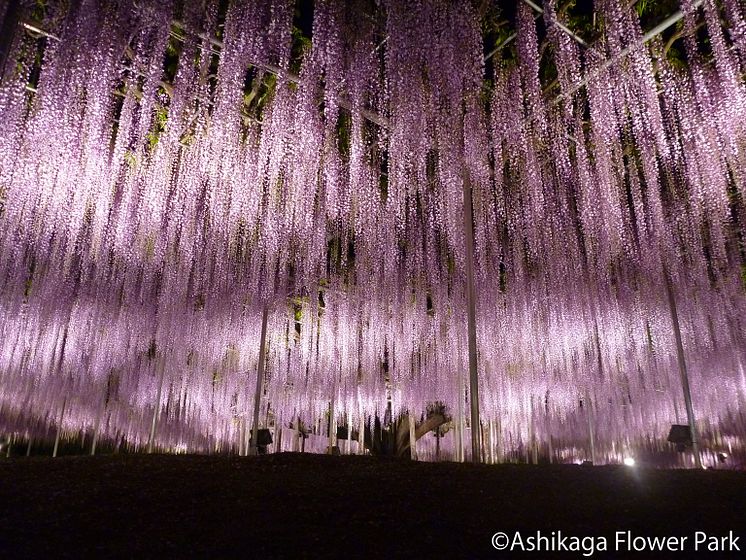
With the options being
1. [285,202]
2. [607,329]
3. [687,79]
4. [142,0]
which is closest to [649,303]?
[607,329]

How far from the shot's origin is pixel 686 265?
35.4ft

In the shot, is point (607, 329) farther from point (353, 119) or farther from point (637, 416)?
point (353, 119)

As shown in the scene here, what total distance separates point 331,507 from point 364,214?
20.5 feet

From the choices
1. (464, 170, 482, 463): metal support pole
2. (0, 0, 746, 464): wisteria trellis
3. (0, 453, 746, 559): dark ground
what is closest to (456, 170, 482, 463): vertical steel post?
(464, 170, 482, 463): metal support pole

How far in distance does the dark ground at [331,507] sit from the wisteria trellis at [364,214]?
3.51 m

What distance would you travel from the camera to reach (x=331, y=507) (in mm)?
3566

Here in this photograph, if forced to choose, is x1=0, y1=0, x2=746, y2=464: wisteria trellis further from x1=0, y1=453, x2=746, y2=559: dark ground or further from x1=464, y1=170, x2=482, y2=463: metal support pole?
x1=0, y1=453, x2=746, y2=559: dark ground

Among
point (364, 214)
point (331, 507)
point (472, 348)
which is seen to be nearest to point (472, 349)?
point (472, 348)

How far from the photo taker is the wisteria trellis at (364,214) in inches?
224

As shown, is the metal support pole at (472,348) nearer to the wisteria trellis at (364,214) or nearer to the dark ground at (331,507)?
the dark ground at (331,507)

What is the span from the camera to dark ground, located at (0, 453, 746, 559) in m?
3.04

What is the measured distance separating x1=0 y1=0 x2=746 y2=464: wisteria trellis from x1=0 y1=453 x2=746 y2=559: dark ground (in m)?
3.51

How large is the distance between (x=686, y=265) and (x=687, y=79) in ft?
19.4

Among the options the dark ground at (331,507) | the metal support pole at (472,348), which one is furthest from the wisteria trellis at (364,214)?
the dark ground at (331,507)
